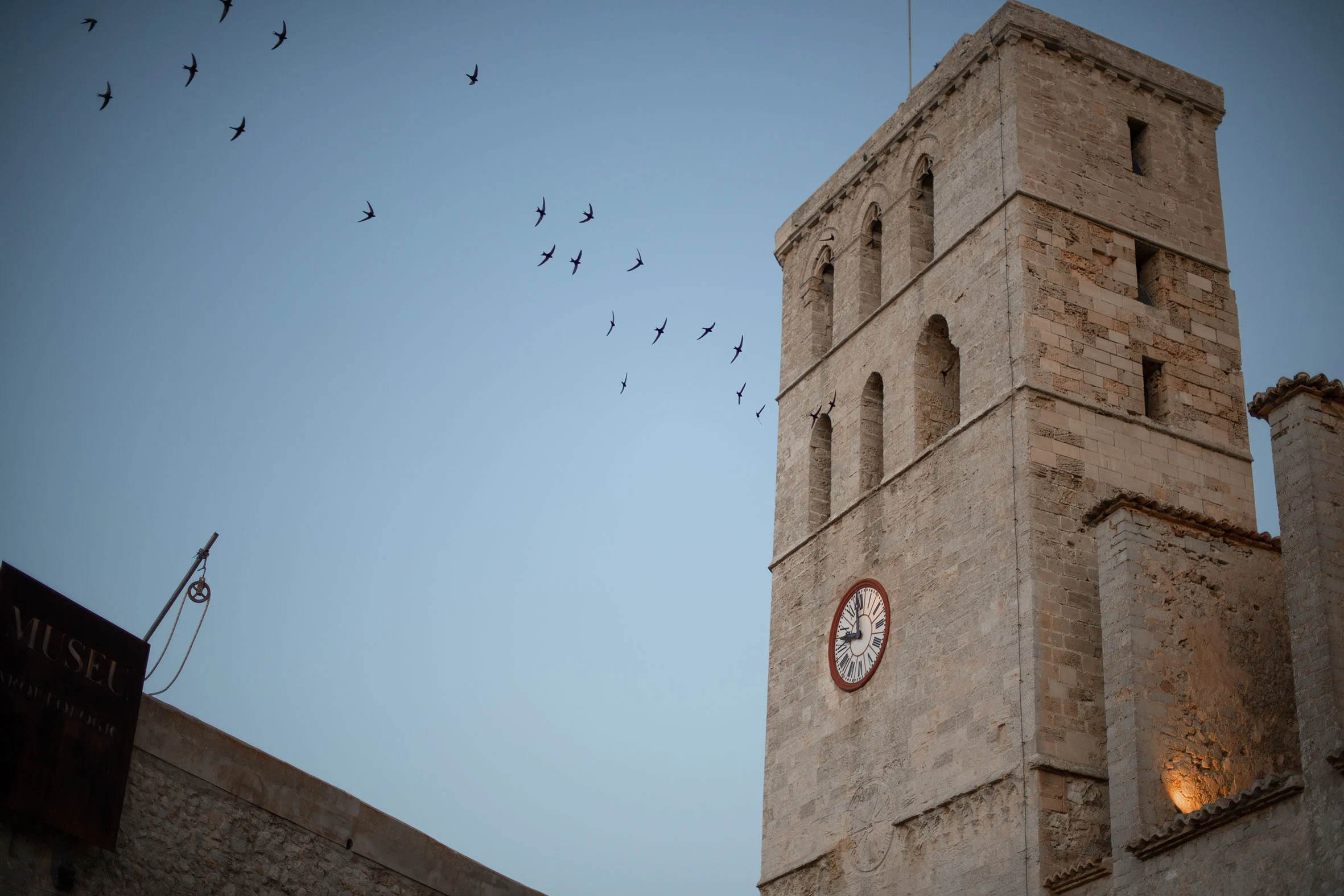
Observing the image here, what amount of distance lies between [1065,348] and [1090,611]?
3.96m

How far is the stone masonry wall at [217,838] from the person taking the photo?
12.8 meters

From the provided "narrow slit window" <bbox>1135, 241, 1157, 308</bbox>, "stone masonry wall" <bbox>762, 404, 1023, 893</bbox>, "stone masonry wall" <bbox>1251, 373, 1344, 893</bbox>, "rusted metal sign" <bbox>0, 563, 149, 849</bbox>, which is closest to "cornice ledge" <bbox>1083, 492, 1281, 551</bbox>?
"stone masonry wall" <bbox>762, 404, 1023, 893</bbox>

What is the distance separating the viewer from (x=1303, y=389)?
17000mm

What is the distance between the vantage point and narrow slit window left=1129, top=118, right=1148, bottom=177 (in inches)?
984

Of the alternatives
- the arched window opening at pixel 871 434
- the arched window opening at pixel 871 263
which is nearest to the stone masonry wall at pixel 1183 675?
the arched window opening at pixel 871 434

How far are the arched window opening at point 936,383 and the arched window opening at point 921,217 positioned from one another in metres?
1.28

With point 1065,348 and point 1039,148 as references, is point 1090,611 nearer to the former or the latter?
point 1065,348

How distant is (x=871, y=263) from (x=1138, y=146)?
4642 millimetres

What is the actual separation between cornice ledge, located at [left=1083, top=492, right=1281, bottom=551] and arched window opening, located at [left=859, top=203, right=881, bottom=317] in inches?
277

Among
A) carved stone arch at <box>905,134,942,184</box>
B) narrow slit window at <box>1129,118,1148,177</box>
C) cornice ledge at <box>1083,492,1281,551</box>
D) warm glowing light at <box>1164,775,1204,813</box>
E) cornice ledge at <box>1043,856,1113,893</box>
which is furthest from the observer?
carved stone arch at <box>905,134,942,184</box>

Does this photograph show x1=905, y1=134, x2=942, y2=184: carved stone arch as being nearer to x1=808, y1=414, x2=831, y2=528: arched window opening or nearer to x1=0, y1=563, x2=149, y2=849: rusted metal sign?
x1=808, y1=414, x2=831, y2=528: arched window opening

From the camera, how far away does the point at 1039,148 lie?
77.8 feet

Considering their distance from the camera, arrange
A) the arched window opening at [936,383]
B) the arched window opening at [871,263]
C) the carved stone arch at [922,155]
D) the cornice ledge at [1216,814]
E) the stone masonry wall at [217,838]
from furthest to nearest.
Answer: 1. the arched window opening at [871,263]
2. the carved stone arch at [922,155]
3. the arched window opening at [936,383]
4. the cornice ledge at [1216,814]
5. the stone masonry wall at [217,838]

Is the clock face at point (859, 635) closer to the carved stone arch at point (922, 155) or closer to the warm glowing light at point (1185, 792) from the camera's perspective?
the warm glowing light at point (1185, 792)
